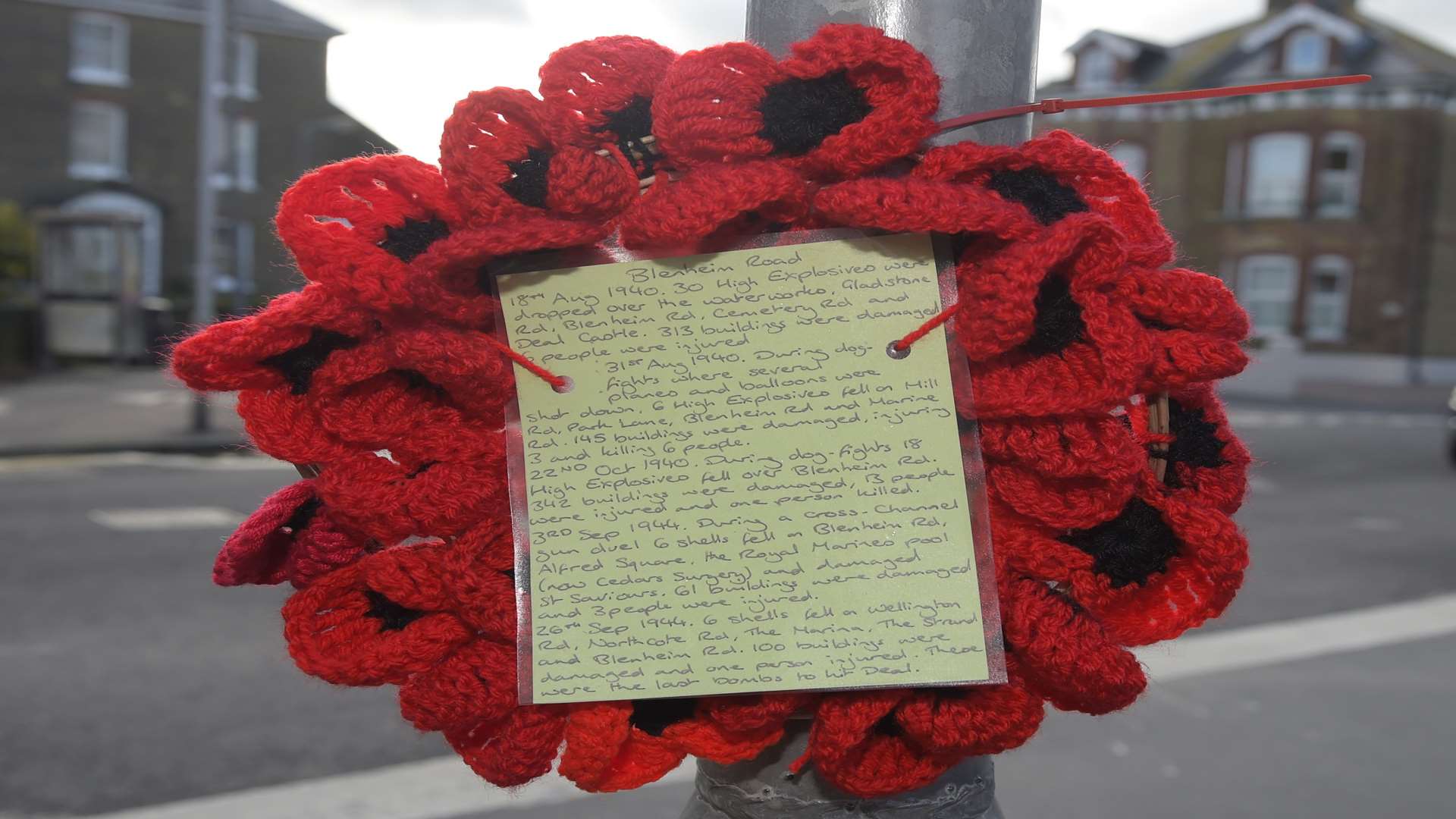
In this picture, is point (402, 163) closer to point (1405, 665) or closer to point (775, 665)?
point (775, 665)


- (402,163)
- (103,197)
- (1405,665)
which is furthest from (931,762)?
(103,197)

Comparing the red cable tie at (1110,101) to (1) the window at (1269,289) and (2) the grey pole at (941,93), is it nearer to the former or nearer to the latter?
(2) the grey pole at (941,93)

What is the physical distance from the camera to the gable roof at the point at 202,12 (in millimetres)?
24109

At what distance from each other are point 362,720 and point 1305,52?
1006 inches

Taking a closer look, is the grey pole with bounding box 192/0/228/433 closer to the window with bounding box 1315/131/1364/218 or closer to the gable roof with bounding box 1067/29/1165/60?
the gable roof with bounding box 1067/29/1165/60

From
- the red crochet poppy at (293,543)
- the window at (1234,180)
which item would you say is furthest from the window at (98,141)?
the red crochet poppy at (293,543)

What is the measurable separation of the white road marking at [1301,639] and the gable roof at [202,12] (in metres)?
22.1

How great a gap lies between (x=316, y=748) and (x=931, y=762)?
3.41 meters

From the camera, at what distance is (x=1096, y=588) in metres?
1.14

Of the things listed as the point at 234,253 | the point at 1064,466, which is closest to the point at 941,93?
the point at 1064,466

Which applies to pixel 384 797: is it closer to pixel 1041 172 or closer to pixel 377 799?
pixel 377 799

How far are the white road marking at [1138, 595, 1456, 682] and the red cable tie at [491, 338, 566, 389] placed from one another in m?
4.16

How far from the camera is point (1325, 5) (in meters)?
25.4

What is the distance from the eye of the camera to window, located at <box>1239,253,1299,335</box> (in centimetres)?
2578
